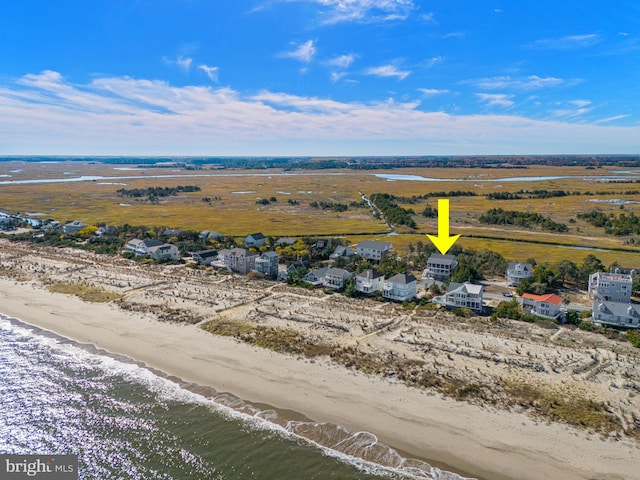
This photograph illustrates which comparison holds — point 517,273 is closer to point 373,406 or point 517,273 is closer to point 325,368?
point 325,368

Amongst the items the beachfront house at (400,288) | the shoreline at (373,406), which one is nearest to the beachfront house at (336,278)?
the beachfront house at (400,288)

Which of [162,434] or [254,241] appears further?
[254,241]

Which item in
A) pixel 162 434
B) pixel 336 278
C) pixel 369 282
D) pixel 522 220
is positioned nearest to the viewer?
pixel 162 434

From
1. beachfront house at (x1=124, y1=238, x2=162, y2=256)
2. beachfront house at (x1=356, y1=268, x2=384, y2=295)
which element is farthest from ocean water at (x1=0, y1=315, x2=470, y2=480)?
beachfront house at (x1=124, y1=238, x2=162, y2=256)

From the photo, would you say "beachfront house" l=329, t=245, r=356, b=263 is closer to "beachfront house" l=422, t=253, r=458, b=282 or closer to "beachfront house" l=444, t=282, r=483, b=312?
"beachfront house" l=422, t=253, r=458, b=282

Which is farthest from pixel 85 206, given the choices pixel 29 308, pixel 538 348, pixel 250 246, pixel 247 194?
pixel 538 348

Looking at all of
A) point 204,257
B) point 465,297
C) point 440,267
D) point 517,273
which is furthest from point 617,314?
point 204,257

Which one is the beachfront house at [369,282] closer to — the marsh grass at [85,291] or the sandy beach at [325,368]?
the sandy beach at [325,368]
